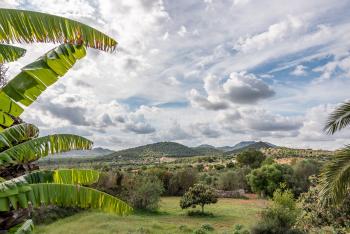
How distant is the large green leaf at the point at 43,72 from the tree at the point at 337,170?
747 centimetres

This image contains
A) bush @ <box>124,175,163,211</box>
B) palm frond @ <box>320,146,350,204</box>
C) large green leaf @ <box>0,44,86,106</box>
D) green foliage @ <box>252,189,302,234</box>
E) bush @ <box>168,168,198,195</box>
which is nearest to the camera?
large green leaf @ <box>0,44,86,106</box>

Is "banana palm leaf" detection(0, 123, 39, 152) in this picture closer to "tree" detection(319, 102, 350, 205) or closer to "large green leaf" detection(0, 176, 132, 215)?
"large green leaf" detection(0, 176, 132, 215)

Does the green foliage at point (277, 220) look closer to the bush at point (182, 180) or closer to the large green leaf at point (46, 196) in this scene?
the large green leaf at point (46, 196)

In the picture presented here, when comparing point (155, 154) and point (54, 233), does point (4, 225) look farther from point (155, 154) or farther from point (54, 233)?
point (155, 154)

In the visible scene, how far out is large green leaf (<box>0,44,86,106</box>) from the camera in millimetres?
6363

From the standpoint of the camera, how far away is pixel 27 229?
5.18 metres

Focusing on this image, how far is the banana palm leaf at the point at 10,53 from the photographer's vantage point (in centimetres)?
720

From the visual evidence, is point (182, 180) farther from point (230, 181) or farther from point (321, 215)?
point (321, 215)

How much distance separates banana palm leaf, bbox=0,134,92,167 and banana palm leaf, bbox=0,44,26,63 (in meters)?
1.89

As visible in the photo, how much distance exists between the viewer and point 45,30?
616 centimetres

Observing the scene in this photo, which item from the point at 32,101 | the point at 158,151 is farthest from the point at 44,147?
the point at 158,151

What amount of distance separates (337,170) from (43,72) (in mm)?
7995

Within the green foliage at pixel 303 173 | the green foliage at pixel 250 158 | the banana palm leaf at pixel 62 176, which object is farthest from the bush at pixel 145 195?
the green foliage at pixel 250 158

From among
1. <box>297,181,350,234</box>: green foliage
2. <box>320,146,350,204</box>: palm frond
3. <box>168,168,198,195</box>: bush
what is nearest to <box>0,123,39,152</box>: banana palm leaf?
<box>320,146,350,204</box>: palm frond
